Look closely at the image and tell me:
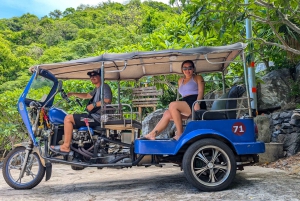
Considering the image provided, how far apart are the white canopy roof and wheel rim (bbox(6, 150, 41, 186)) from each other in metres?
1.41

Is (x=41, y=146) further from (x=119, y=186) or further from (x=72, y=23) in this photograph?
(x=72, y=23)

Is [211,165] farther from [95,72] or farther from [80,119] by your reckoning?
[95,72]

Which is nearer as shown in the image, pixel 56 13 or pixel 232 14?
pixel 232 14

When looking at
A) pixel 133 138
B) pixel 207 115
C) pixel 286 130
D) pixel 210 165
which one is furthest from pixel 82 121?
pixel 286 130

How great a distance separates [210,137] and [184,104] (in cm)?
60

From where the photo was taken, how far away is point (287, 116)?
7340mm

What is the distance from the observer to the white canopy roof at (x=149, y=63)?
4.69m

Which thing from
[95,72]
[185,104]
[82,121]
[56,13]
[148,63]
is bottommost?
[82,121]

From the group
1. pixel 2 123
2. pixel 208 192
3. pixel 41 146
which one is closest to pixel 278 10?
pixel 208 192

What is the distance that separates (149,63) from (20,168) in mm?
2612

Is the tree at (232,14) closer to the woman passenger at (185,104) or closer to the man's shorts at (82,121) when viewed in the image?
the woman passenger at (185,104)

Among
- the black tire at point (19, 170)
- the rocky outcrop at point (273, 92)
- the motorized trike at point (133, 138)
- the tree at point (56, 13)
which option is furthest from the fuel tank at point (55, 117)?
the tree at point (56, 13)

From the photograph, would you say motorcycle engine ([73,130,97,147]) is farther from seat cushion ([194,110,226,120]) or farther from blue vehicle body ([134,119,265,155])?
seat cushion ([194,110,226,120])

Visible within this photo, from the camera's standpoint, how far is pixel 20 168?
17.0 feet
